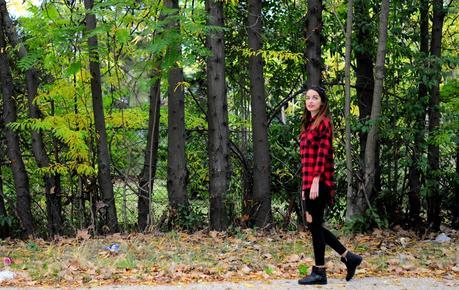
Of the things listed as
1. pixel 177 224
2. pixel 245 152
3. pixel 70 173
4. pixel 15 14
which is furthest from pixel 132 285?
pixel 15 14

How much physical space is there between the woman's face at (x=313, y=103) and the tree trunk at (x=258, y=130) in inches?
162

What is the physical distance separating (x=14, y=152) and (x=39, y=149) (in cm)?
48

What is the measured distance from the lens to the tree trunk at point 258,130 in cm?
994

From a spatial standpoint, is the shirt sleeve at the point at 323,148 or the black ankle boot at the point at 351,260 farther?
the black ankle boot at the point at 351,260

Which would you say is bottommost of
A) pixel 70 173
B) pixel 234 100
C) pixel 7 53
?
pixel 70 173

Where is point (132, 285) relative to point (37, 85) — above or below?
below

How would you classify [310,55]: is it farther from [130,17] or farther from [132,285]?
[132,285]

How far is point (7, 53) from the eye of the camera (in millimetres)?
10273

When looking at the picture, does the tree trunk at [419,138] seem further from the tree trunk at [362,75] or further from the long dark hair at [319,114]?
the long dark hair at [319,114]

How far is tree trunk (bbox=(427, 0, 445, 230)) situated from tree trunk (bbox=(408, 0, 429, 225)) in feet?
0.49

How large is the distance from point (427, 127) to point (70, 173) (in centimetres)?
604

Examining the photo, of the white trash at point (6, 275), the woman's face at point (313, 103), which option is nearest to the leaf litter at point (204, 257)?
the white trash at point (6, 275)

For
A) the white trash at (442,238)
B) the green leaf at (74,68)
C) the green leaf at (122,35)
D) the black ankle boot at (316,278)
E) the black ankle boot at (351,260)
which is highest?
the green leaf at (122,35)

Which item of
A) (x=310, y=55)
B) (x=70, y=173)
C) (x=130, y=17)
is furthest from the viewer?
(x=70, y=173)
